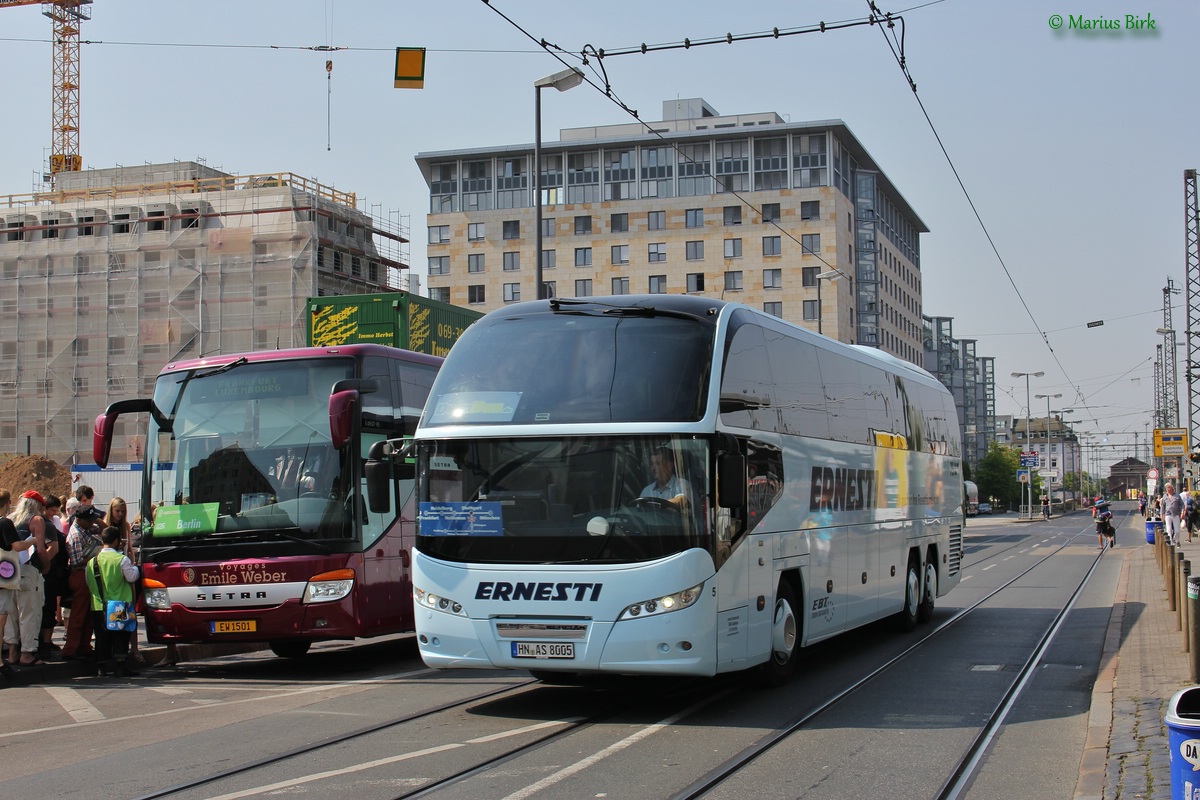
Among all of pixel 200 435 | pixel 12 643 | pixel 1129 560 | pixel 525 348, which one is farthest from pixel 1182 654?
pixel 1129 560

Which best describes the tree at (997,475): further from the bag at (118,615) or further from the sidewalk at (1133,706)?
the bag at (118,615)

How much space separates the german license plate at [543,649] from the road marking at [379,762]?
1.68 ft

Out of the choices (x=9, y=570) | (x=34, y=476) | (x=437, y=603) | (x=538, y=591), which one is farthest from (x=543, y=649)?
(x=34, y=476)

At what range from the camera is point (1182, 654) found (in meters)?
13.0

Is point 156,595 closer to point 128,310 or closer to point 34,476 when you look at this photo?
point 34,476

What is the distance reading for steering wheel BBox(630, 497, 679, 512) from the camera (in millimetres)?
9578

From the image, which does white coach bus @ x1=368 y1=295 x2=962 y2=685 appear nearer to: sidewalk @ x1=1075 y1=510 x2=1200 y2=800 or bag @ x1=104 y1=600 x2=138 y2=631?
sidewalk @ x1=1075 y1=510 x2=1200 y2=800

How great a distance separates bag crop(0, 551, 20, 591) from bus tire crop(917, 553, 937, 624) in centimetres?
1111

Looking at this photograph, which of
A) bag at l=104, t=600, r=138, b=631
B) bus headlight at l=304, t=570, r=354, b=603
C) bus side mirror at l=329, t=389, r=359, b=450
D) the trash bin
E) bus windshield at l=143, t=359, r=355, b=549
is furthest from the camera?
bag at l=104, t=600, r=138, b=631

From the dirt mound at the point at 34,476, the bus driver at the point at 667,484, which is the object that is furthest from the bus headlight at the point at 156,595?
the dirt mound at the point at 34,476

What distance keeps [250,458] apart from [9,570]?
2500 millimetres

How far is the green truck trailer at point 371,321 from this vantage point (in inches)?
806

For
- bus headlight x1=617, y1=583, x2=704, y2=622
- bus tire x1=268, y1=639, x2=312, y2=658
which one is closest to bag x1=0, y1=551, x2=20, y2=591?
bus tire x1=268, y1=639, x2=312, y2=658

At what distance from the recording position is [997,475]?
129 m
